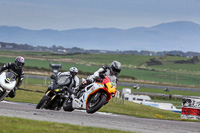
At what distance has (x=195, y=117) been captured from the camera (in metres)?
22.7

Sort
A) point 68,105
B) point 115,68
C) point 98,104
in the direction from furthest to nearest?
point 68,105 < point 115,68 < point 98,104

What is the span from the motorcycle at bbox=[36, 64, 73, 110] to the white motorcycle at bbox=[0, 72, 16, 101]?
142cm

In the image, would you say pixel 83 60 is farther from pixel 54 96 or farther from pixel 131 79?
pixel 54 96

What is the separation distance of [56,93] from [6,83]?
6.25 feet

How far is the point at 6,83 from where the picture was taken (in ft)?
48.4

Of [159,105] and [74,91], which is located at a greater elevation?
[74,91]

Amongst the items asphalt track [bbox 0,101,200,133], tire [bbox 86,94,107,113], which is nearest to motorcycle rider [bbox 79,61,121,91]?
tire [bbox 86,94,107,113]

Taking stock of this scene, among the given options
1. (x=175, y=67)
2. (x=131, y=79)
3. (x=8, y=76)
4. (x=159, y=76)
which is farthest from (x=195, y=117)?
(x=175, y=67)

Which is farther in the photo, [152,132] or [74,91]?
[74,91]

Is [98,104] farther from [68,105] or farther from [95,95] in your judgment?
[68,105]

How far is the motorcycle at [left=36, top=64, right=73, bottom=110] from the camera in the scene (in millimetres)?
15523

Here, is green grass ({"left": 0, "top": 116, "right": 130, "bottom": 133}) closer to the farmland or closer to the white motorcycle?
the white motorcycle

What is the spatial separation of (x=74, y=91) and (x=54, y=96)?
0.88 metres

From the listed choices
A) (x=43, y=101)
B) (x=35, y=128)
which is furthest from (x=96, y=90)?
(x=35, y=128)
